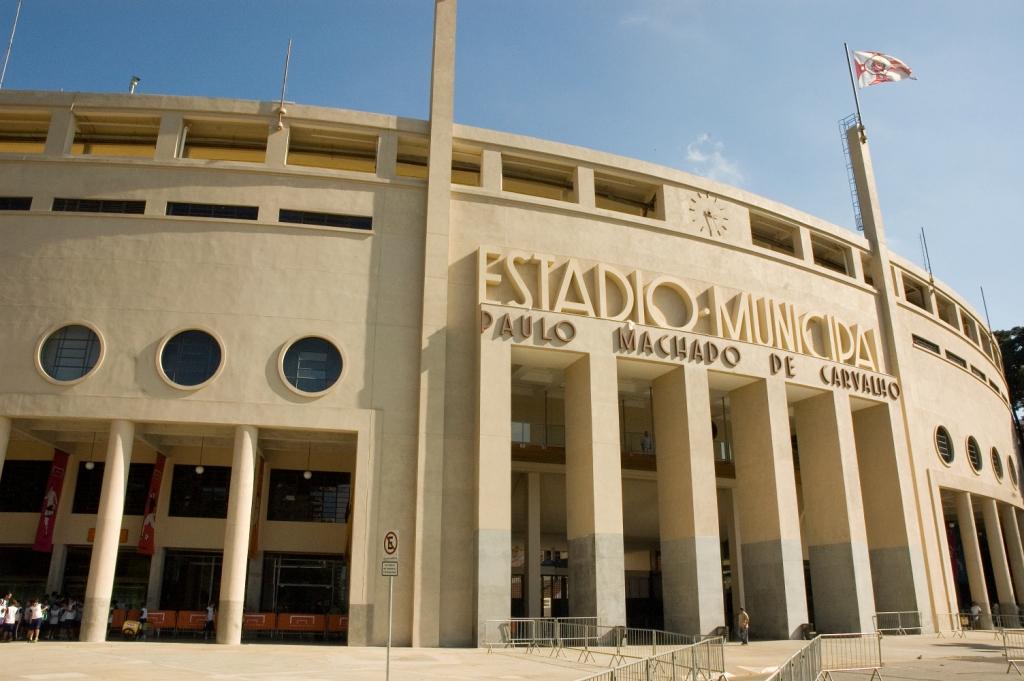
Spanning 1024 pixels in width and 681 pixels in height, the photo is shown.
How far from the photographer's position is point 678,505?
29547 millimetres

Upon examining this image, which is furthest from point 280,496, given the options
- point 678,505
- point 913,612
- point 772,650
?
point 913,612

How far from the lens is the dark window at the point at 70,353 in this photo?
25828 millimetres

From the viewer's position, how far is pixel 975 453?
44.2 metres

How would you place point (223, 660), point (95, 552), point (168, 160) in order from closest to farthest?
1. point (223, 660)
2. point (95, 552)
3. point (168, 160)

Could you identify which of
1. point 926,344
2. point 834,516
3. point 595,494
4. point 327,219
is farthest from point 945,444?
point 327,219

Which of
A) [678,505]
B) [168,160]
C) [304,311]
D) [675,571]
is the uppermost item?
[168,160]

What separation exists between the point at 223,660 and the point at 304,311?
12.0 metres

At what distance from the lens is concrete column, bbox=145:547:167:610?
99.5 ft

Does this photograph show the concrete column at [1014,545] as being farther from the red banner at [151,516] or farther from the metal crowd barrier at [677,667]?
the red banner at [151,516]

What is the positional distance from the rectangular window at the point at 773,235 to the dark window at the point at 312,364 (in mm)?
21013

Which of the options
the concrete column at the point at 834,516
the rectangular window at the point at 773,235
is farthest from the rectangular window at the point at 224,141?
the concrete column at the point at 834,516

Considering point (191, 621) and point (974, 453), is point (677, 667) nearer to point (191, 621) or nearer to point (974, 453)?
point (191, 621)

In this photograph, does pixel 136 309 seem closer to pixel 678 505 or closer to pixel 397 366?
pixel 397 366

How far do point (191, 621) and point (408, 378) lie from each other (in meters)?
12.0
